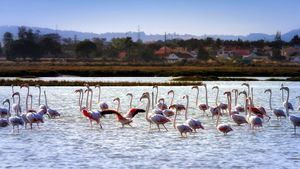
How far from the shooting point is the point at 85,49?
146125mm

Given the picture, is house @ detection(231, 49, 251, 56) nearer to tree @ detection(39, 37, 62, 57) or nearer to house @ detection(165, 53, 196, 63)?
house @ detection(165, 53, 196, 63)

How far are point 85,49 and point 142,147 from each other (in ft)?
426

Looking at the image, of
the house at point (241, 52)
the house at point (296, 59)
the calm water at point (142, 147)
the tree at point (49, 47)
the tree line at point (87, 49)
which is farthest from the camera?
the house at point (241, 52)

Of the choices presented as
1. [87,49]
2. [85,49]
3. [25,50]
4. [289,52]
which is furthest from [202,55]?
[25,50]

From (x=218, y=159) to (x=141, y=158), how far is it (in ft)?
6.07

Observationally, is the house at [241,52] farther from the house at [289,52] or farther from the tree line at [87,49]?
the house at [289,52]

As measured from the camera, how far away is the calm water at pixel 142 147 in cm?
1509

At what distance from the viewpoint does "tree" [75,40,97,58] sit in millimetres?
145625

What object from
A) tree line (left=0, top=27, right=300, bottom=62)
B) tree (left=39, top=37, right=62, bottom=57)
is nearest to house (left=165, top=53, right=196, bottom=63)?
tree line (left=0, top=27, right=300, bottom=62)

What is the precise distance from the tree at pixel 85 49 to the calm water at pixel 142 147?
12213cm

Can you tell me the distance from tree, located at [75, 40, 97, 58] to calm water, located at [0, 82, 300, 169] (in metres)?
122

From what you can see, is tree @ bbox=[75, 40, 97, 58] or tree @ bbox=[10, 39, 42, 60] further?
tree @ bbox=[75, 40, 97, 58]

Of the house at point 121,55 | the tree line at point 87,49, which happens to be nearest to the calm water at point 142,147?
the tree line at point 87,49

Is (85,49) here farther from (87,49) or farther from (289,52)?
(289,52)
